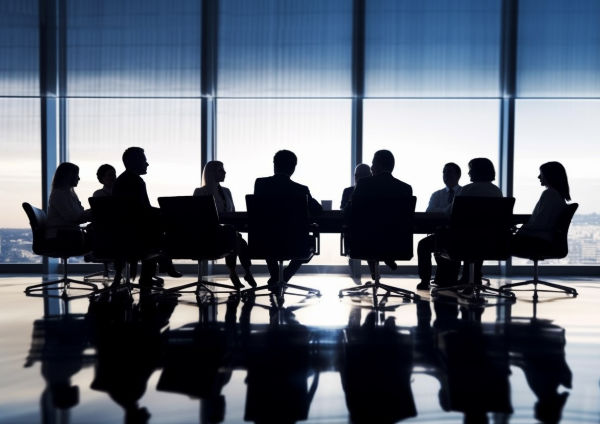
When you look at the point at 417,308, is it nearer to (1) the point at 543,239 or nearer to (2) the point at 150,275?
(1) the point at 543,239

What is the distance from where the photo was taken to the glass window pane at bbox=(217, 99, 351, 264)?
6949 mm

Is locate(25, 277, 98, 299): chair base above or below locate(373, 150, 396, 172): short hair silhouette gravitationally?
below

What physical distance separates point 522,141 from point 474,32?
1.47m

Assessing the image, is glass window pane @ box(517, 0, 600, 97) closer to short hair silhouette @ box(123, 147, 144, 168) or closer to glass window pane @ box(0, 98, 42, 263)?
short hair silhouette @ box(123, 147, 144, 168)

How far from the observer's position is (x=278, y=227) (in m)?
4.49

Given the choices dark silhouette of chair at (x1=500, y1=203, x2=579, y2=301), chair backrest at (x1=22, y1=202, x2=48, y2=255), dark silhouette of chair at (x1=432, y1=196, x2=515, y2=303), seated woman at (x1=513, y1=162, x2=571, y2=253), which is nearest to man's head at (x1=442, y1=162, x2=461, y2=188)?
seated woman at (x1=513, y1=162, x2=571, y2=253)

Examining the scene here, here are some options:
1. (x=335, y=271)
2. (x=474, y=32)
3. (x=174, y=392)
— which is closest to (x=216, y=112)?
(x=335, y=271)

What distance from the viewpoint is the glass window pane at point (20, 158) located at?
23.0ft

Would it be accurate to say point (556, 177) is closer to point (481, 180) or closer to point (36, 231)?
point (481, 180)

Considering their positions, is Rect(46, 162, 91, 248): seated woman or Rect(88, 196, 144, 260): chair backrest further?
Rect(46, 162, 91, 248): seated woman

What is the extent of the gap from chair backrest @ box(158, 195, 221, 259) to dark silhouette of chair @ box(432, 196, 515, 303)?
6.30ft

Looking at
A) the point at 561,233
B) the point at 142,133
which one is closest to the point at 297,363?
the point at 561,233

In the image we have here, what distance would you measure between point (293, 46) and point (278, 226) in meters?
3.28

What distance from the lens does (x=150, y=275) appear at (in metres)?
5.22
